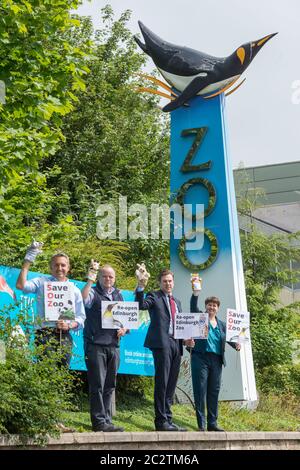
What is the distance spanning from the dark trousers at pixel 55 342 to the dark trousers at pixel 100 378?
47 centimetres

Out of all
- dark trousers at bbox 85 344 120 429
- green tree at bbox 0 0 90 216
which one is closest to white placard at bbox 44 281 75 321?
dark trousers at bbox 85 344 120 429

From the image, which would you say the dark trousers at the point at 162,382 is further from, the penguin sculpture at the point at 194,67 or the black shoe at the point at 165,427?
the penguin sculpture at the point at 194,67

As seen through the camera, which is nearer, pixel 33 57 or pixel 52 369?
pixel 52 369

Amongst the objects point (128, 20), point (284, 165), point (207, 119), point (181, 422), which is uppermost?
point (284, 165)

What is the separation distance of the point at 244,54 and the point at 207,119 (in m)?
1.30

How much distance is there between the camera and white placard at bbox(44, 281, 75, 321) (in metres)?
10.3

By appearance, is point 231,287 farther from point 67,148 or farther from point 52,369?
point 67,148

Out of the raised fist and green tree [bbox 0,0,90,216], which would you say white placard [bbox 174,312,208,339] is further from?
green tree [bbox 0,0,90,216]

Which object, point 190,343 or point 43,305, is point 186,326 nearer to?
point 190,343

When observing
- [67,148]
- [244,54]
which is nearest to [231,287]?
[244,54]

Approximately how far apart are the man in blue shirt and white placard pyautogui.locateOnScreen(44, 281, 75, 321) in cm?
7

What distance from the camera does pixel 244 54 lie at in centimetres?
1670

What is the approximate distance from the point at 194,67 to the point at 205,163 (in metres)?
1.74
